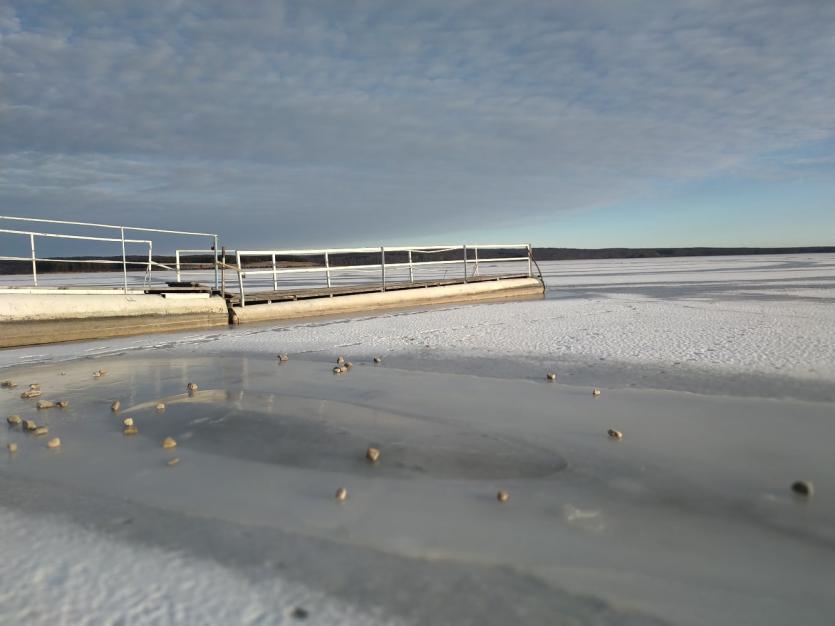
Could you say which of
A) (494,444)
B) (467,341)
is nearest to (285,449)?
(494,444)

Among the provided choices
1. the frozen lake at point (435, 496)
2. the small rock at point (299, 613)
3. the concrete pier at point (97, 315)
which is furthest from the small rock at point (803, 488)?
the concrete pier at point (97, 315)

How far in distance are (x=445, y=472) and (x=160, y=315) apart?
860 cm

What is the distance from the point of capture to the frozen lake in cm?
200

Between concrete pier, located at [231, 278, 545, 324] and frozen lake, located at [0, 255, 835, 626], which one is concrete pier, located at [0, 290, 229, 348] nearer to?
concrete pier, located at [231, 278, 545, 324]

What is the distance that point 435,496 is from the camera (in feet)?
9.36

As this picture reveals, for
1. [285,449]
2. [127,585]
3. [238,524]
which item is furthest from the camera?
[285,449]

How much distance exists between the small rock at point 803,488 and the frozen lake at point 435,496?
2.1 inches

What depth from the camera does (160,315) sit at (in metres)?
10.3

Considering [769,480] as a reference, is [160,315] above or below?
above

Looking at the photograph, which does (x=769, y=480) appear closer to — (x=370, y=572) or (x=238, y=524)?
(x=370, y=572)

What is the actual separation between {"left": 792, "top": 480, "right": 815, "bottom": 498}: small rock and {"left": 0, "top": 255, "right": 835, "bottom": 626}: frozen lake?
0.17ft

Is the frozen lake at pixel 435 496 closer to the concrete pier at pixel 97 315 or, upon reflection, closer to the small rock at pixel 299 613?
the small rock at pixel 299 613

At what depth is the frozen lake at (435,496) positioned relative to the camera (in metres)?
2.00

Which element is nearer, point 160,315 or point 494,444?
point 494,444
